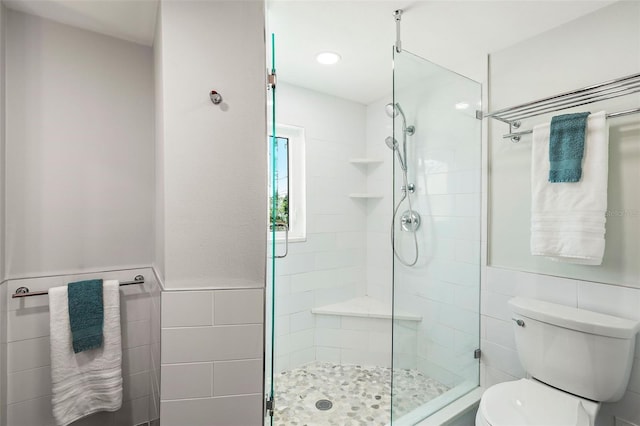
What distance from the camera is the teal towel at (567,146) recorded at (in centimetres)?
145

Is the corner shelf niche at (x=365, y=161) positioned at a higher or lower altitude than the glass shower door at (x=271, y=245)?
higher

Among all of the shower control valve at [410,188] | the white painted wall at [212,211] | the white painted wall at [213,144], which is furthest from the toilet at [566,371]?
the white painted wall at [213,144]

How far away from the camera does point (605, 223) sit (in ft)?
4.84

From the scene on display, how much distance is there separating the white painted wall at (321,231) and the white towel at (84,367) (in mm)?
1031

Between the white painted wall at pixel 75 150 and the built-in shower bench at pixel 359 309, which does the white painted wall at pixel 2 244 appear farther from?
the built-in shower bench at pixel 359 309

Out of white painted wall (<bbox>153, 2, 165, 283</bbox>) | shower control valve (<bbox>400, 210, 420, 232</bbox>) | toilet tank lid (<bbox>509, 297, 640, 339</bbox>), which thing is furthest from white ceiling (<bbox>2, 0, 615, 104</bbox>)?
toilet tank lid (<bbox>509, 297, 640, 339</bbox>)

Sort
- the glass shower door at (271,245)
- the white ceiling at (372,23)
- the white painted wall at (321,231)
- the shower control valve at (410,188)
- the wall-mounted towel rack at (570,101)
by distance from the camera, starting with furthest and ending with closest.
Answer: the white painted wall at (321,231) → the shower control valve at (410,188) → the white ceiling at (372,23) → the wall-mounted towel rack at (570,101) → the glass shower door at (271,245)

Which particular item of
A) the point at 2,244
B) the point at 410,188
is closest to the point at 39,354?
the point at 2,244

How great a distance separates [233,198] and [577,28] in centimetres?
192

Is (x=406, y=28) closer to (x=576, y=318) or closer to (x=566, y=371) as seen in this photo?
(x=576, y=318)

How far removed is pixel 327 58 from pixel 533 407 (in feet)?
7.06

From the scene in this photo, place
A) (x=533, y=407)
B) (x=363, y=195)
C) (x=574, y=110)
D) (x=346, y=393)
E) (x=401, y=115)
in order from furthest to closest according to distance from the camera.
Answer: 1. (x=363, y=195)
2. (x=346, y=393)
3. (x=401, y=115)
4. (x=574, y=110)
5. (x=533, y=407)

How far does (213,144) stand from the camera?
4.24 ft

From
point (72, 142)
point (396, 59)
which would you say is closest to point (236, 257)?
point (72, 142)
